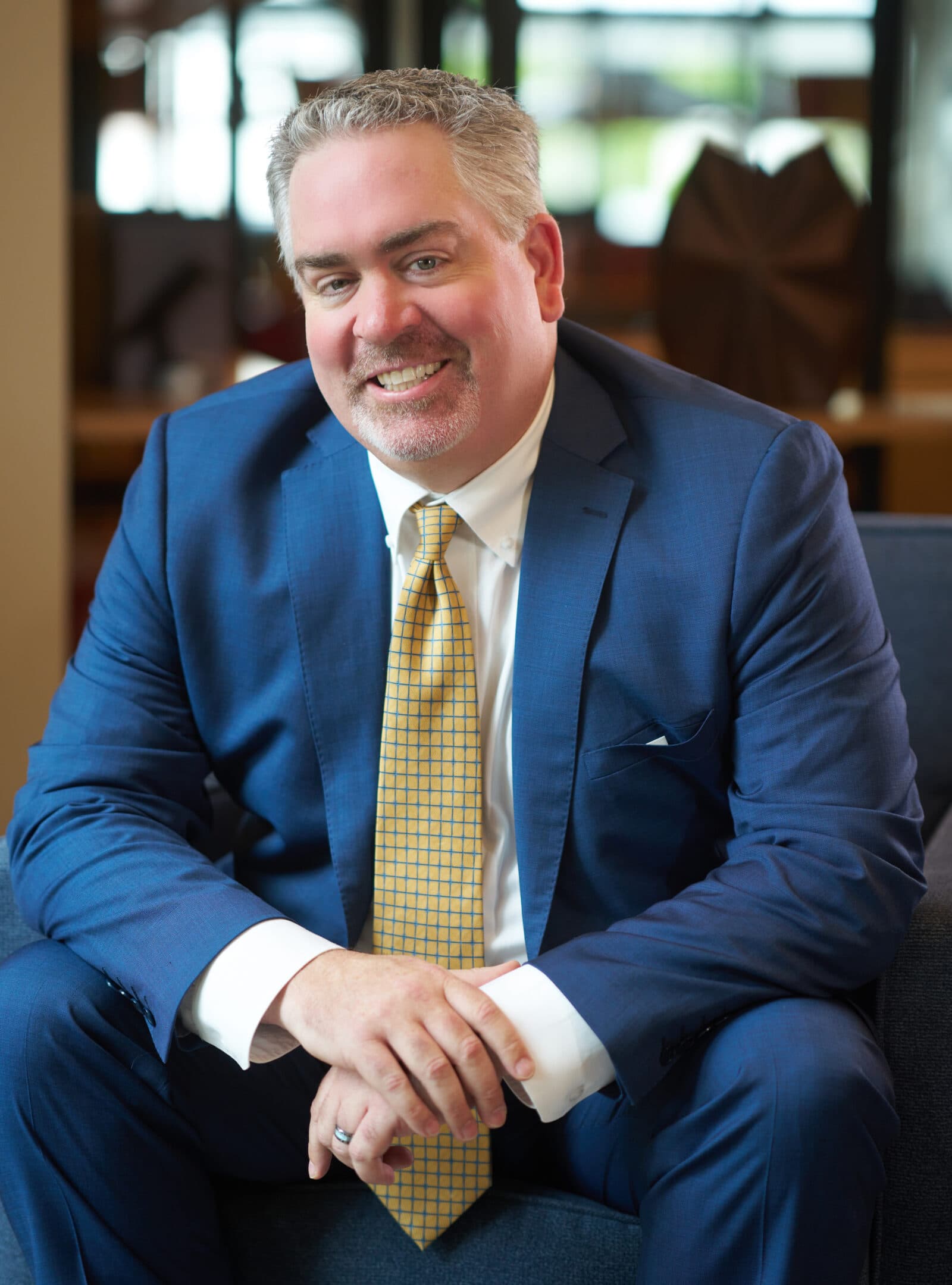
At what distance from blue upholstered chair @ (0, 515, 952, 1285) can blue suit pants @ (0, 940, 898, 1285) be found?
31 mm

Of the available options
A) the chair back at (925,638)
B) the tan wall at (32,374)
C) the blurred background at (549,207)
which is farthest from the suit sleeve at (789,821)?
the tan wall at (32,374)

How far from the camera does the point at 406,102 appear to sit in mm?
1290

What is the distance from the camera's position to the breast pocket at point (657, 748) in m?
1.29

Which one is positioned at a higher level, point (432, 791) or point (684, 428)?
point (684, 428)

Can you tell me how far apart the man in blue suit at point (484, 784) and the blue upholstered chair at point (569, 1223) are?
0.04 metres

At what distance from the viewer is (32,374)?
113 inches

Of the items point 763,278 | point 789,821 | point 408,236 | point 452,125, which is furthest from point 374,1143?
point 763,278

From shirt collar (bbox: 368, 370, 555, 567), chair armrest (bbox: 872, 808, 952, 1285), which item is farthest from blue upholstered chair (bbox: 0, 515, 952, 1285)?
shirt collar (bbox: 368, 370, 555, 567)

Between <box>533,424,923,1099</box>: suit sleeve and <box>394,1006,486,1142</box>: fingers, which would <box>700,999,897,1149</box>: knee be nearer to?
<box>533,424,923,1099</box>: suit sleeve

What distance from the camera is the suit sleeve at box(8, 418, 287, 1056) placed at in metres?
1.22

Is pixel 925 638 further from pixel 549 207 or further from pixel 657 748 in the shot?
pixel 549 207

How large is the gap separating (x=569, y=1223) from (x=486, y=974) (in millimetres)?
242

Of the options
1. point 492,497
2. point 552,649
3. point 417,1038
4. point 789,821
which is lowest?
point 417,1038

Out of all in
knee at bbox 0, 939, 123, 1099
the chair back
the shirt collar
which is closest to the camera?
knee at bbox 0, 939, 123, 1099
